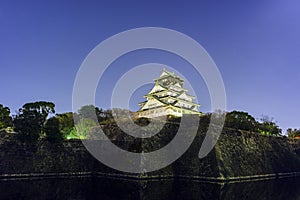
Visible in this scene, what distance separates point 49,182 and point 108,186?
3.02m

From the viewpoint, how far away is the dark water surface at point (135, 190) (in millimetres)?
10391

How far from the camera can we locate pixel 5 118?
1675 cm

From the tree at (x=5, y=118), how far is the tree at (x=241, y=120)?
14527 millimetres

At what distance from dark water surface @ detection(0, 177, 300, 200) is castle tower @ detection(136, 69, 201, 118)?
17.7 m

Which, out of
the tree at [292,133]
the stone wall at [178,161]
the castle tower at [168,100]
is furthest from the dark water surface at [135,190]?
the tree at [292,133]

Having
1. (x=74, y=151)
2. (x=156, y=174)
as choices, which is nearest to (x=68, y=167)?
(x=74, y=151)

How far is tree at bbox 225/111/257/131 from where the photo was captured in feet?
67.0

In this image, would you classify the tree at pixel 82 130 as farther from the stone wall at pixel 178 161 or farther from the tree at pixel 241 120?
the tree at pixel 241 120

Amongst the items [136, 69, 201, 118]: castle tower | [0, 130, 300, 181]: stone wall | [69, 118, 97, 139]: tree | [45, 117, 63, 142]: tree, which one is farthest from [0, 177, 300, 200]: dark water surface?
[136, 69, 201, 118]: castle tower

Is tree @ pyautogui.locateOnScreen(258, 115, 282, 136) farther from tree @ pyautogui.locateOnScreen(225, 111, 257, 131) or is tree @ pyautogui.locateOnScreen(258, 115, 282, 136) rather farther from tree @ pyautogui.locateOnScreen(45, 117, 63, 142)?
tree @ pyautogui.locateOnScreen(45, 117, 63, 142)

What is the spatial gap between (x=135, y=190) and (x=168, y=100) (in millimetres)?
20889

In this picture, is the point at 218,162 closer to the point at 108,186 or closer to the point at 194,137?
the point at 194,137

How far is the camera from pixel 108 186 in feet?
39.6

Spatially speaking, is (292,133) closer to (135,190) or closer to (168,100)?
(168,100)
